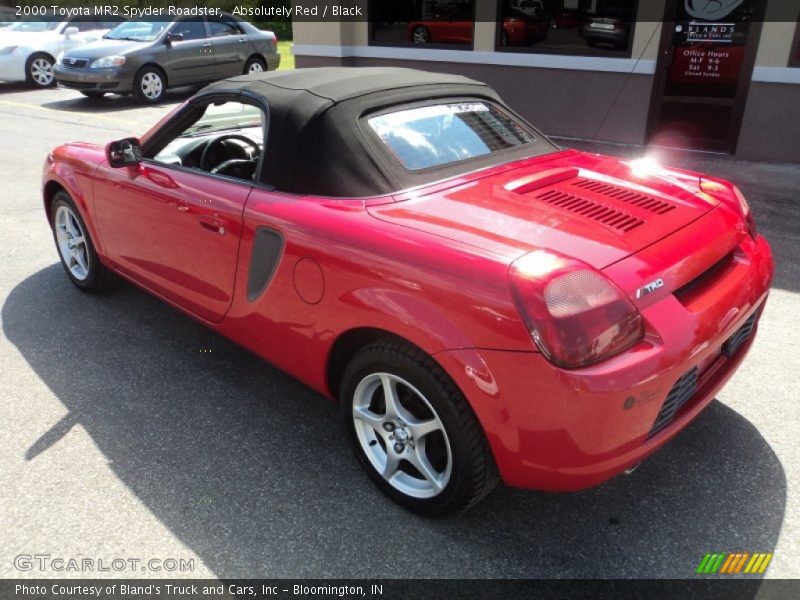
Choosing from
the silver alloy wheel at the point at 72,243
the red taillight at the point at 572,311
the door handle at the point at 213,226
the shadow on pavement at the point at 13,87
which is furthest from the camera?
the shadow on pavement at the point at 13,87

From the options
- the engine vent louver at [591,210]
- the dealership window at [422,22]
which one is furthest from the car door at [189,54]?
the engine vent louver at [591,210]

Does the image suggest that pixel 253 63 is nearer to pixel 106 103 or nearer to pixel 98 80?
pixel 106 103

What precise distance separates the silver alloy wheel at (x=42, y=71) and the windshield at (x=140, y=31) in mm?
2227

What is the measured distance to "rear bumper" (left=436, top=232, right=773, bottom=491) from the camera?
203 centimetres

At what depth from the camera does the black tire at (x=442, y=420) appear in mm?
2256

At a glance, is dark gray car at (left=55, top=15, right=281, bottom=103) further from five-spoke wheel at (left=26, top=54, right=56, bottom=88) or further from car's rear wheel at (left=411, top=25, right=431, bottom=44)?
car's rear wheel at (left=411, top=25, right=431, bottom=44)

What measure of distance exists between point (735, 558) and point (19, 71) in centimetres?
1615

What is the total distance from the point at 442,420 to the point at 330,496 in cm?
68

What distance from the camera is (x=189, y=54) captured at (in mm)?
12977

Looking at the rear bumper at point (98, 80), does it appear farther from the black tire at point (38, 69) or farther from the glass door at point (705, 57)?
the glass door at point (705, 57)

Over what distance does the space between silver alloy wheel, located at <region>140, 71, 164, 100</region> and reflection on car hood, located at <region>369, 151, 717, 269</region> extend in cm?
1127

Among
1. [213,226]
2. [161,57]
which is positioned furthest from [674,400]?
[161,57]

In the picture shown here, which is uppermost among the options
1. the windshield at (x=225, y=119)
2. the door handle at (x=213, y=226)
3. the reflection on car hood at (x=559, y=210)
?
the windshield at (x=225, y=119)

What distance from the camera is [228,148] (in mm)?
3836
